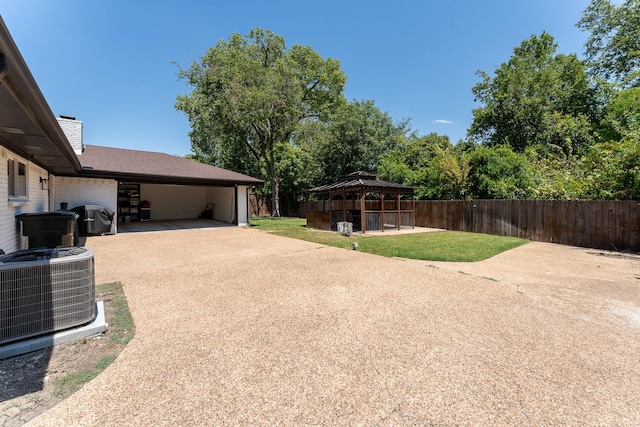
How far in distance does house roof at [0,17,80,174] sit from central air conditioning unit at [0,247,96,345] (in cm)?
154

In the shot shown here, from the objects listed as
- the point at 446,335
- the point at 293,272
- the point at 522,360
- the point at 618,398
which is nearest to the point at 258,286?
the point at 293,272

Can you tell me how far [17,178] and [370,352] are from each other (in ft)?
25.7

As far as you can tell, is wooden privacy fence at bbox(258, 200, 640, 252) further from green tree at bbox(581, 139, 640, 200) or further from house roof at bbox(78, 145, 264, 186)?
house roof at bbox(78, 145, 264, 186)

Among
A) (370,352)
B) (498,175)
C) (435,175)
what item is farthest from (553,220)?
(370,352)

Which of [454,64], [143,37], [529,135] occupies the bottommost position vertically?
[529,135]

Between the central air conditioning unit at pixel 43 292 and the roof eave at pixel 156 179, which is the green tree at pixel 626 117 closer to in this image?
the central air conditioning unit at pixel 43 292

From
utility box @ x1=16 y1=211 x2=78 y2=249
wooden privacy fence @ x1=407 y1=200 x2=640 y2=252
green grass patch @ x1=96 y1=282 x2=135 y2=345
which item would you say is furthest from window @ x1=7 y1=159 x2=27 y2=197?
wooden privacy fence @ x1=407 y1=200 x2=640 y2=252

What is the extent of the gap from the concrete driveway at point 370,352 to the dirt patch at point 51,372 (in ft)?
0.42

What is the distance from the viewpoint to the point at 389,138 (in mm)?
24328

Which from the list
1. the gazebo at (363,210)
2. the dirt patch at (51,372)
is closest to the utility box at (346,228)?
the gazebo at (363,210)

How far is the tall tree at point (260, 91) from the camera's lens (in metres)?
19.3

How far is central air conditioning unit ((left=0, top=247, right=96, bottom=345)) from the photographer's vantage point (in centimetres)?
246

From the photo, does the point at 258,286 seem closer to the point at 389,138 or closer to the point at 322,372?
the point at 322,372

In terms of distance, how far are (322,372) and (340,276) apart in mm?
3046
